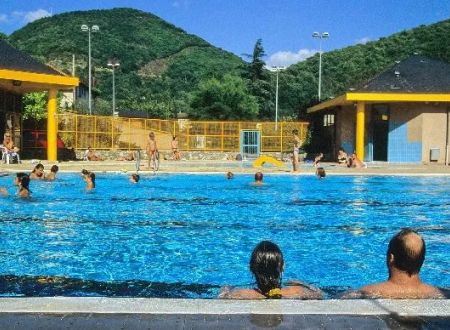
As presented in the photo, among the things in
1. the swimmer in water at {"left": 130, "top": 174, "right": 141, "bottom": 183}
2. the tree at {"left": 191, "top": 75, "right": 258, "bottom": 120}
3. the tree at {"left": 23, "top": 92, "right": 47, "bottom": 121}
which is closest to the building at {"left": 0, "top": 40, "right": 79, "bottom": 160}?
the swimmer in water at {"left": 130, "top": 174, "right": 141, "bottom": 183}

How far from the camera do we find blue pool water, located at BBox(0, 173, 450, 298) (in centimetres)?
646

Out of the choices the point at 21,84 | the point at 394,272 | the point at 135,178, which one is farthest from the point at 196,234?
the point at 21,84

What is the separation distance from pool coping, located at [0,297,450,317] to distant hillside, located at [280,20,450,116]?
2300 inches

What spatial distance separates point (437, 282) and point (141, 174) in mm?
13346

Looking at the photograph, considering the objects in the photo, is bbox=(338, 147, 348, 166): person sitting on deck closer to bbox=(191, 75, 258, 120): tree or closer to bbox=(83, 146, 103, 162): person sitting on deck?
bbox=(83, 146, 103, 162): person sitting on deck

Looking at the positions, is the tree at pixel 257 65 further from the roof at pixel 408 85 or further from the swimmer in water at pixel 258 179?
the swimmer in water at pixel 258 179

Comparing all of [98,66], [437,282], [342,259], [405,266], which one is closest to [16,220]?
[342,259]

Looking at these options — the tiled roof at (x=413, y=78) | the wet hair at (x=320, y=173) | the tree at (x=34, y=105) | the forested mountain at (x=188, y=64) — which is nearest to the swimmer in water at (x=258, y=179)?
the wet hair at (x=320, y=173)

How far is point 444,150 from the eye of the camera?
2530 cm

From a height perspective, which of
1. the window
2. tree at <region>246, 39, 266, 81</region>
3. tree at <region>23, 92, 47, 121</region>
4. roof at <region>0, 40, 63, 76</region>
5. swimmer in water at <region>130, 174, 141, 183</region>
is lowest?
swimmer in water at <region>130, 174, 141, 183</region>

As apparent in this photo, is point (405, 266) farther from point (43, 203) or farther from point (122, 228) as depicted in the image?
point (43, 203)

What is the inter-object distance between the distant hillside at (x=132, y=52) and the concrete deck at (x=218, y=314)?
63965mm

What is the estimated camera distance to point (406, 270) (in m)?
4.09

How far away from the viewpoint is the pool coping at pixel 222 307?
11.1ft
